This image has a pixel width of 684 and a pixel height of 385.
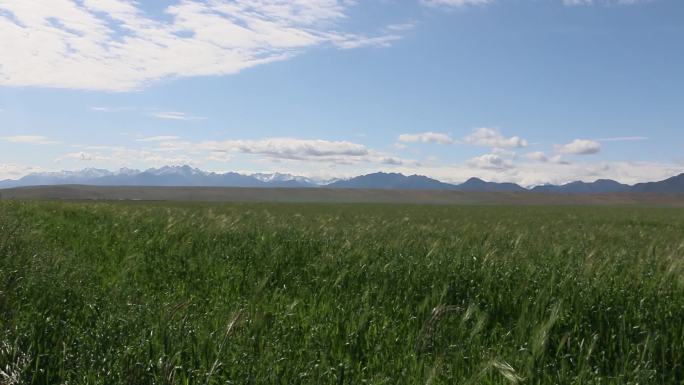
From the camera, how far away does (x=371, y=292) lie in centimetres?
591

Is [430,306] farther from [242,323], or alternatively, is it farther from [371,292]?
[242,323]

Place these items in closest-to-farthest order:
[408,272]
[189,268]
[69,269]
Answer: [408,272] → [69,269] → [189,268]

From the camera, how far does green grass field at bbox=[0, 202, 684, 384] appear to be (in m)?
3.79

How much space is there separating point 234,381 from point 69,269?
439cm

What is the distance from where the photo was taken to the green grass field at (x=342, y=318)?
3785 millimetres

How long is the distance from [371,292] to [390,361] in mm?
1705

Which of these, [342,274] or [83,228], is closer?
[342,274]

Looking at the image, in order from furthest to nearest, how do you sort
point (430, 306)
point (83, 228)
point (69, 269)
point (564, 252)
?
point (83, 228), point (564, 252), point (69, 269), point (430, 306)

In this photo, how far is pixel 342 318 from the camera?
16.2ft

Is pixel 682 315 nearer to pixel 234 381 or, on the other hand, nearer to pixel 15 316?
pixel 234 381

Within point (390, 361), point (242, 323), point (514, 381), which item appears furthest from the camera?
point (242, 323)

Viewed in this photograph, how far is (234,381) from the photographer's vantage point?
353 centimetres

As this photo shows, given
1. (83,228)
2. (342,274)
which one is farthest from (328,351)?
(83,228)

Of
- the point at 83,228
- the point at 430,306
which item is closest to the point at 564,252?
the point at 430,306
